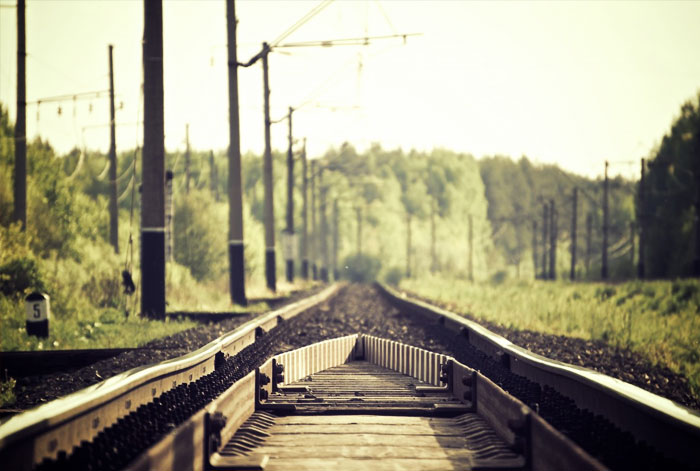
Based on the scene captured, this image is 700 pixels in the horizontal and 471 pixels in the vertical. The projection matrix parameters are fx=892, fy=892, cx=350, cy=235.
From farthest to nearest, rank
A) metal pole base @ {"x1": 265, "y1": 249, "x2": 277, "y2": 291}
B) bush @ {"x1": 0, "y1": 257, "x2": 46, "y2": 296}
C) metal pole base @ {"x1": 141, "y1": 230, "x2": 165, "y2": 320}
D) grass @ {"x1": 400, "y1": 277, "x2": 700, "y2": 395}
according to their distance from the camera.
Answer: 1. metal pole base @ {"x1": 265, "y1": 249, "x2": 277, "y2": 291}
2. bush @ {"x1": 0, "y1": 257, "x2": 46, "y2": 296}
3. metal pole base @ {"x1": 141, "y1": 230, "x2": 165, "y2": 320}
4. grass @ {"x1": 400, "y1": 277, "x2": 700, "y2": 395}

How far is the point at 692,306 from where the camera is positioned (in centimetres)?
2386

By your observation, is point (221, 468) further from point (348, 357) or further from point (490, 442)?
point (348, 357)

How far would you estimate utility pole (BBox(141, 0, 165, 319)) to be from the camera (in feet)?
57.5

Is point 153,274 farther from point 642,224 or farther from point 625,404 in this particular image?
point 642,224

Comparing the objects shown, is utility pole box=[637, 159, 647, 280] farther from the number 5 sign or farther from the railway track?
the railway track

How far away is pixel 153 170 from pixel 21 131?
8206mm

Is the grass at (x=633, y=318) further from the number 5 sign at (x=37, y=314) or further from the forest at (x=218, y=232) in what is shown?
the number 5 sign at (x=37, y=314)

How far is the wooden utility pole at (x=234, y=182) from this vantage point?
24.7 meters

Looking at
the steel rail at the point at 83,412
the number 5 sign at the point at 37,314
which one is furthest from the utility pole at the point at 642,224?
the steel rail at the point at 83,412

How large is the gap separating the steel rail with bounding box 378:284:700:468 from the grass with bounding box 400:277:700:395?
2.66 meters

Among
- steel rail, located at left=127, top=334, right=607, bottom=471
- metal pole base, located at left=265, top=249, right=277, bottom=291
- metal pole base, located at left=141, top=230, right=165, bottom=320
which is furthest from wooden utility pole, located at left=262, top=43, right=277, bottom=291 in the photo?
steel rail, located at left=127, top=334, right=607, bottom=471

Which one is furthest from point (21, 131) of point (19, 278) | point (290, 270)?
point (290, 270)

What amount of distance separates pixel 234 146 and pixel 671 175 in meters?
40.7

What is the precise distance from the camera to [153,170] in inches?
691
